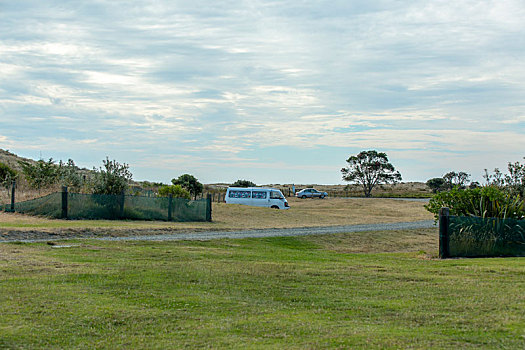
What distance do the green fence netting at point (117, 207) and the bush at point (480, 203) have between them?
1485 cm

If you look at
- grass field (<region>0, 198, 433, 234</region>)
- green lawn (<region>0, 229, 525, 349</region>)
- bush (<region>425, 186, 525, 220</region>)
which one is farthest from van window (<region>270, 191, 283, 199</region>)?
green lawn (<region>0, 229, 525, 349</region>)

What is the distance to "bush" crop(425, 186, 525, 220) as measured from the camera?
19984 millimetres

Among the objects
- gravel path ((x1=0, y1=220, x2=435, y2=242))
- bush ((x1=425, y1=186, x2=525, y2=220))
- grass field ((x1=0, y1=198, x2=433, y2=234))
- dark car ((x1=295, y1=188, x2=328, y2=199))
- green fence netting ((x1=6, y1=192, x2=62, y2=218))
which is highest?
dark car ((x1=295, y1=188, x2=328, y2=199))

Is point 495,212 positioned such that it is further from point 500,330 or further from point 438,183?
point 438,183

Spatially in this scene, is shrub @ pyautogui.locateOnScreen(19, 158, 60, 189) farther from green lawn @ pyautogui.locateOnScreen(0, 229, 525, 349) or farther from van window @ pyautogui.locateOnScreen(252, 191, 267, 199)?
green lawn @ pyautogui.locateOnScreen(0, 229, 525, 349)

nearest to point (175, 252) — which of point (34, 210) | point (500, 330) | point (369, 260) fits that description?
point (369, 260)

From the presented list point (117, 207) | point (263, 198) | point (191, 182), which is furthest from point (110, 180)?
point (191, 182)

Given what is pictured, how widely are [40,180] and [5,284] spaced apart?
31001 millimetres

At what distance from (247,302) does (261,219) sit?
87.0 feet

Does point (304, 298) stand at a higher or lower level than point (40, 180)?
lower

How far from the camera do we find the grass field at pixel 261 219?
2498 centimetres

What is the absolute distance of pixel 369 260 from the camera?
1609 centimetres

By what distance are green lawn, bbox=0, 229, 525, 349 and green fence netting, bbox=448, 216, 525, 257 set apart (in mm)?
3150

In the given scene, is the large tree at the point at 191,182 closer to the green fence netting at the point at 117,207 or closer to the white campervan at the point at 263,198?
the white campervan at the point at 263,198
